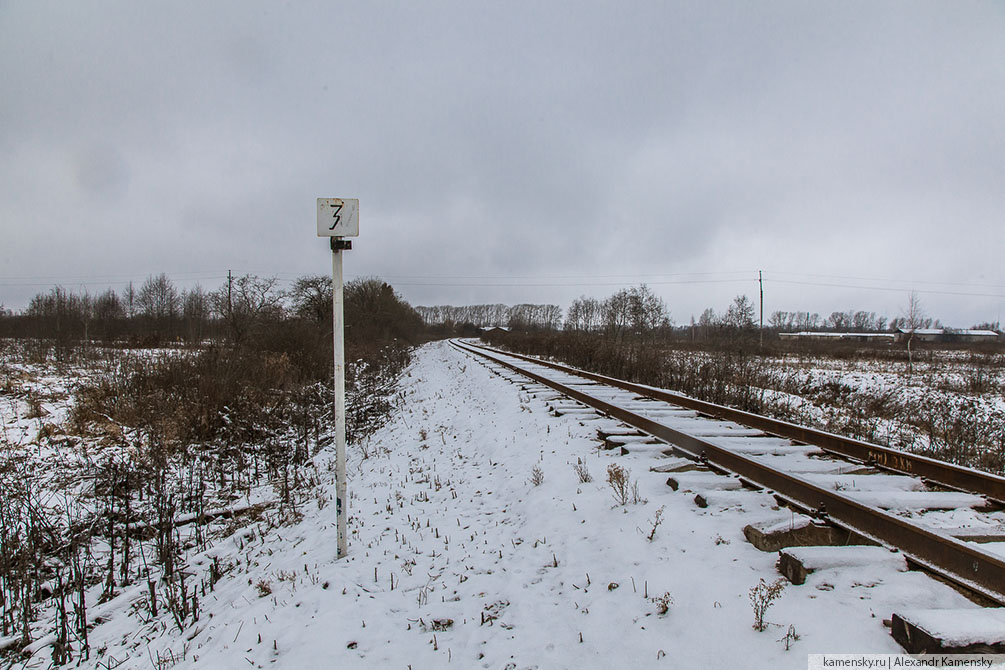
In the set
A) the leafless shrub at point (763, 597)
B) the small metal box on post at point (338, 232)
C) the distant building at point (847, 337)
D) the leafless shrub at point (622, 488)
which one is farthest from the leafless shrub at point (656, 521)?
the distant building at point (847, 337)

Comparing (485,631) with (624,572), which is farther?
(624,572)

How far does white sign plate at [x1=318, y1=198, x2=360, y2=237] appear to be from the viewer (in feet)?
12.8

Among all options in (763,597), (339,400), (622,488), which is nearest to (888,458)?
(622,488)

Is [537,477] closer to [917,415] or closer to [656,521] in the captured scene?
[656,521]

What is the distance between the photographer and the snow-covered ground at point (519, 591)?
93.0 inches

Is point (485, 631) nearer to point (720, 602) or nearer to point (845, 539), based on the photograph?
point (720, 602)

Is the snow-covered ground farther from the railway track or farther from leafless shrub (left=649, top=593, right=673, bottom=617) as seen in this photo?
the railway track

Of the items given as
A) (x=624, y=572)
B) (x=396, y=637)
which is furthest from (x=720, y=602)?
(x=396, y=637)

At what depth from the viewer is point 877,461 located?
15.8 ft

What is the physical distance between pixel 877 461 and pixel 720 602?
3515 mm

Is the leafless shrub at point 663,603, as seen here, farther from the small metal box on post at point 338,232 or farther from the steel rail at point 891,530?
the small metal box on post at point 338,232

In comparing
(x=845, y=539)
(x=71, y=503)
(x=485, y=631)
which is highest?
(x=845, y=539)

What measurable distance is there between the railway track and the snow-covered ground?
0.21 meters

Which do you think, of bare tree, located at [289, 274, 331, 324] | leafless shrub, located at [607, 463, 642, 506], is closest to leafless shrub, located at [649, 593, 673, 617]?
leafless shrub, located at [607, 463, 642, 506]
